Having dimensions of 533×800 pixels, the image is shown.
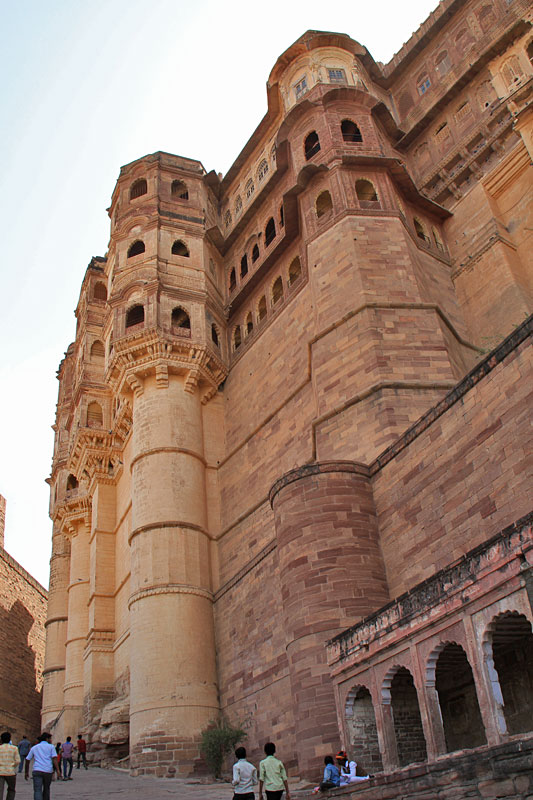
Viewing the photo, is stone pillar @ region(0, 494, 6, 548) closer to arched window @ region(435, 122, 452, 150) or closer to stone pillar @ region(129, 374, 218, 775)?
stone pillar @ region(129, 374, 218, 775)

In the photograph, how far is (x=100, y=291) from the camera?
2811 cm

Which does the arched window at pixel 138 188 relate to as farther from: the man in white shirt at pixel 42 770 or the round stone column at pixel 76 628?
the man in white shirt at pixel 42 770

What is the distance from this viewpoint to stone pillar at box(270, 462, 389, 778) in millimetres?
10016

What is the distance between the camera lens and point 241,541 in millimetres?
16906

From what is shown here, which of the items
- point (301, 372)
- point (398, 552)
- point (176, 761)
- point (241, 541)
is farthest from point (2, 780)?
point (301, 372)

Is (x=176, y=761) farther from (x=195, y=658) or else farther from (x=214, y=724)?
(x=195, y=658)

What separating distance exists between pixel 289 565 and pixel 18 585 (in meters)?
19.8

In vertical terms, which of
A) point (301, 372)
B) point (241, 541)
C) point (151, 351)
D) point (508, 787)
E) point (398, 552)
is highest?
point (151, 351)

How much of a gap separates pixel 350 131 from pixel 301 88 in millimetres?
2907

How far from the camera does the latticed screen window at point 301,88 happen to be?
819 inches

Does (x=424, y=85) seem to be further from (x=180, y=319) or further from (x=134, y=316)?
(x=134, y=316)

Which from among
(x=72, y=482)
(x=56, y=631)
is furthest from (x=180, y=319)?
(x=56, y=631)

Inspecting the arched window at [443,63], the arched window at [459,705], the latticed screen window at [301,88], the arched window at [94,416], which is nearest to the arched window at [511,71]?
the arched window at [443,63]

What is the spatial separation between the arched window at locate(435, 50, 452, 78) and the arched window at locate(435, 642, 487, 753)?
1704 cm
